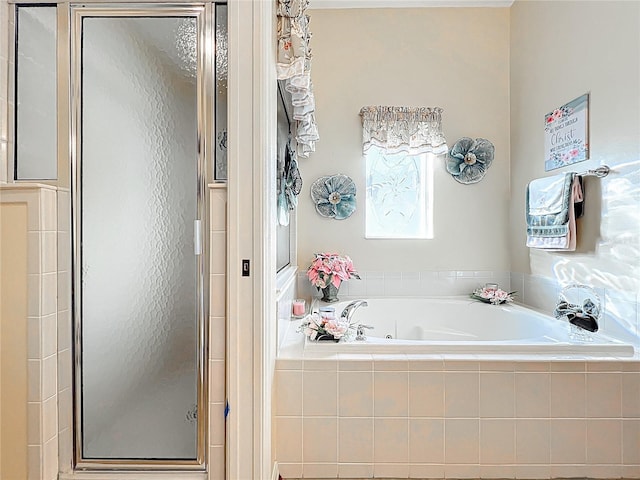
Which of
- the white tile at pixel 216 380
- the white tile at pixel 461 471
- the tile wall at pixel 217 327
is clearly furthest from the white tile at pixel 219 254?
the white tile at pixel 461 471

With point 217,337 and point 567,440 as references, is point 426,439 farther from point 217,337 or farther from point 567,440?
point 217,337

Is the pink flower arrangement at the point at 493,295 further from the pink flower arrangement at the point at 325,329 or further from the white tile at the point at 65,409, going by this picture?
the white tile at the point at 65,409

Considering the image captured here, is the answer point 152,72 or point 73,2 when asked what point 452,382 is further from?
point 73,2

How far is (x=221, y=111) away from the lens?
147 cm

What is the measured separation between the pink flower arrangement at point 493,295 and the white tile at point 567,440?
4.09ft

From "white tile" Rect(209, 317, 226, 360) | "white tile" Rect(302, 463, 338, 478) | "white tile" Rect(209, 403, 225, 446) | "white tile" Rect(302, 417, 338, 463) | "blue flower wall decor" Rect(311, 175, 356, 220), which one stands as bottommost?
"white tile" Rect(302, 463, 338, 478)

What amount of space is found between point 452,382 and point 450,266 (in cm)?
159

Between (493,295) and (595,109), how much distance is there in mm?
1344

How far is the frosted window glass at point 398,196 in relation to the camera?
10.5 ft

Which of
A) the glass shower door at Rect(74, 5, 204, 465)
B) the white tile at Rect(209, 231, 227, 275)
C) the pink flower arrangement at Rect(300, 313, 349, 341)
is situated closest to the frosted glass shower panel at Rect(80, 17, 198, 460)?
the glass shower door at Rect(74, 5, 204, 465)

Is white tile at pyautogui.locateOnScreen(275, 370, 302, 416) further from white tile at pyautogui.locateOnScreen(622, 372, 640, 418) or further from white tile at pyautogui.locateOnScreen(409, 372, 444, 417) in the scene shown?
white tile at pyautogui.locateOnScreen(622, 372, 640, 418)

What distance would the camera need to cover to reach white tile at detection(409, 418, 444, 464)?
166 centimetres

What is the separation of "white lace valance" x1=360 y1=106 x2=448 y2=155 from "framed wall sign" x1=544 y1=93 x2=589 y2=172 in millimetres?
725

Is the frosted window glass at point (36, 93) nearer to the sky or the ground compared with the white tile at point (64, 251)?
nearer to the sky
